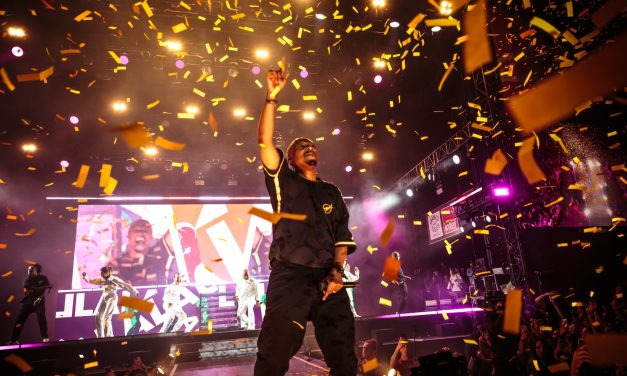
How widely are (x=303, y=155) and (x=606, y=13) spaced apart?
8.33m

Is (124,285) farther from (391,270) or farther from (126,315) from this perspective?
(391,270)

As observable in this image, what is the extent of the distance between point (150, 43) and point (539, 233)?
10839 millimetres

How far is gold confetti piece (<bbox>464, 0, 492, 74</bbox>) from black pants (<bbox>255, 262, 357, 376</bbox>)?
9148 millimetres

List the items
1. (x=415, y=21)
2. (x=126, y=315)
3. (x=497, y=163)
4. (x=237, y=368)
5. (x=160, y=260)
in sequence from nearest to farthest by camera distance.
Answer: (x=237, y=368) → (x=415, y=21) → (x=497, y=163) → (x=126, y=315) → (x=160, y=260)

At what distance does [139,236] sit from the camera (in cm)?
1370

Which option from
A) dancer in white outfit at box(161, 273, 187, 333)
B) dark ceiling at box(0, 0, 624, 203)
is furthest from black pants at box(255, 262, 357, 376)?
dancer in white outfit at box(161, 273, 187, 333)

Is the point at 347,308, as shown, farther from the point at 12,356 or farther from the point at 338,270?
the point at 12,356

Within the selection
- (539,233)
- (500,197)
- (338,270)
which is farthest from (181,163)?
(338,270)

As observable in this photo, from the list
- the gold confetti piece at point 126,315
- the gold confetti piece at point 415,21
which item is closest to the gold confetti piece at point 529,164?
the gold confetti piece at point 415,21

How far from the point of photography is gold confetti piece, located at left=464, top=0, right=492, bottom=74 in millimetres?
9438

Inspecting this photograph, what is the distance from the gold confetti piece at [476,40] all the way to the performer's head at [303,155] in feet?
27.4

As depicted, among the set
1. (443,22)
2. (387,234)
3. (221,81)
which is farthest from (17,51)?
(443,22)

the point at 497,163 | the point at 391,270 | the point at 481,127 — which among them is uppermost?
the point at 481,127

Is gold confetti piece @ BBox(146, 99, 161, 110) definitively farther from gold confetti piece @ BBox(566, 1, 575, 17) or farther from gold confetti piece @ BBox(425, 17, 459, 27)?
gold confetti piece @ BBox(566, 1, 575, 17)
